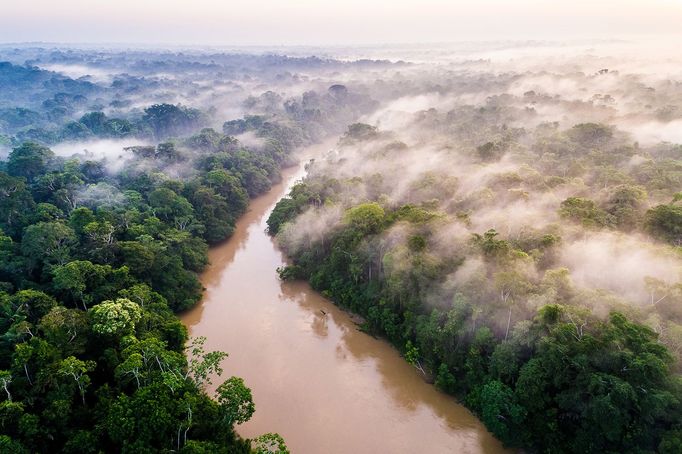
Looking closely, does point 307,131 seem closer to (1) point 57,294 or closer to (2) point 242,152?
(2) point 242,152

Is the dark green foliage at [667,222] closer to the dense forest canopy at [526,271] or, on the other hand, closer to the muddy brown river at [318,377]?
the dense forest canopy at [526,271]

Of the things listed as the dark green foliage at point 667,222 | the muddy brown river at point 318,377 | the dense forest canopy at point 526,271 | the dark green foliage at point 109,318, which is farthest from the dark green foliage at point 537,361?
the dark green foliage at point 109,318

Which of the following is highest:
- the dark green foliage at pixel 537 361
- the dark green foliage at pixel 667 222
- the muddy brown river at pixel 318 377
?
the dark green foliage at pixel 667 222

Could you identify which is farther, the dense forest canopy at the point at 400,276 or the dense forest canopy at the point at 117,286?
the dense forest canopy at the point at 400,276

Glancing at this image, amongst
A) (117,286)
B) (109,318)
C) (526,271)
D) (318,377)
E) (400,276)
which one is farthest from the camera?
(400,276)

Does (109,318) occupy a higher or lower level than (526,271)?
lower

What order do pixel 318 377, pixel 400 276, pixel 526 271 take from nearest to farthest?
pixel 526 271
pixel 318 377
pixel 400 276

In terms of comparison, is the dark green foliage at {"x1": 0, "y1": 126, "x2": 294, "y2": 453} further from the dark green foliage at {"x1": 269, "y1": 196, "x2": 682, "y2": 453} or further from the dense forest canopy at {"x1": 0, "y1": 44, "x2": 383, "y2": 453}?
the dark green foliage at {"x1": 269, "y1": 196, "x2": 682, "y2": 453}

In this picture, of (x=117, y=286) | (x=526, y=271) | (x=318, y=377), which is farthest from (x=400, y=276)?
(x=117, y=286)

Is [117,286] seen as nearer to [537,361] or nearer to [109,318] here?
[109,318]

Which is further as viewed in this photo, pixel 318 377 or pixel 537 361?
pixel 318 377
